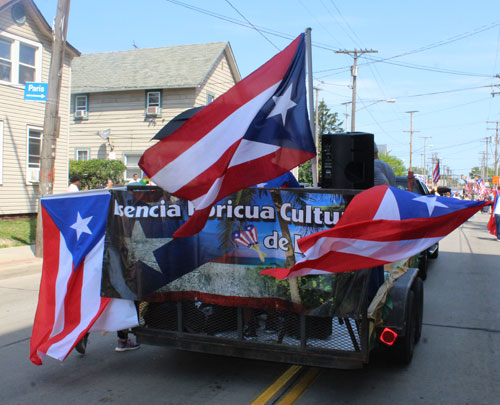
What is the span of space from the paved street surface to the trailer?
0.41 meters

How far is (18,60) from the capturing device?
1769 centimetres

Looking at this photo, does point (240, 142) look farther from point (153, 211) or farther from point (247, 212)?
point (153, 211)

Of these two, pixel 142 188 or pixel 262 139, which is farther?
pixel 142 188

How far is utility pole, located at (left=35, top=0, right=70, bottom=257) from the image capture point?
39.0 ft

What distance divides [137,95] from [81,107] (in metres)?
3.53

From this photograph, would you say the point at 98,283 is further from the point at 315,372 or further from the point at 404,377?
the point at 404,377

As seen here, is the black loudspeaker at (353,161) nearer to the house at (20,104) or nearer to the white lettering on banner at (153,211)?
the white lettering on banner at (153,211)

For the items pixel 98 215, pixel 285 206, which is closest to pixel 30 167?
pixel 98 215

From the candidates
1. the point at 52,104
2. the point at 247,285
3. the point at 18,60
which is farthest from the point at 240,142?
the point at 18,60

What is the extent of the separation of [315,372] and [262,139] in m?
2.38

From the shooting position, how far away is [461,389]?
4656 mm

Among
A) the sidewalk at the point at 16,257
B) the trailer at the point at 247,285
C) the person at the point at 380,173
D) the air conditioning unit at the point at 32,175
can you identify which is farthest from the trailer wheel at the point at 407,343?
the air conditioning unit at the point at 32,175

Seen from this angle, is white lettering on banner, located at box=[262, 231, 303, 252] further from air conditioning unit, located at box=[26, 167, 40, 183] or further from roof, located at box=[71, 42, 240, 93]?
roof, located at box=[71, 42, 240, 93]

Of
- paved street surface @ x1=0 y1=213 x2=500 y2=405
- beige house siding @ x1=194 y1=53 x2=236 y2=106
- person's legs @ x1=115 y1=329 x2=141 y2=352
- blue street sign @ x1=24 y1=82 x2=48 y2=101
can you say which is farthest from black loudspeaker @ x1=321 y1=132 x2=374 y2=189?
beige house siding @ x1=194 y1=53 x2=236 y2=106
